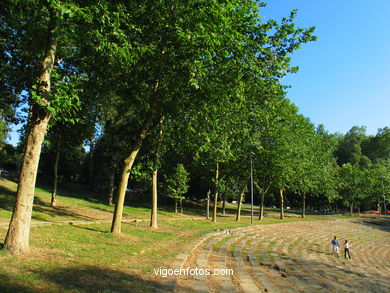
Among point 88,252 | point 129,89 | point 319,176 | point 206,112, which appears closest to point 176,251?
point 88,252

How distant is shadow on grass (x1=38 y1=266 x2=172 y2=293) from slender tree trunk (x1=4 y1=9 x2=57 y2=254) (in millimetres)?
1997

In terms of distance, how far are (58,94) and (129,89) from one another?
24.3 feet

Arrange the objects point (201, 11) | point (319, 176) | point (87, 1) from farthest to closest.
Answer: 1. point (319, 176)
2. point (201, 11)
3. point (87, 1)

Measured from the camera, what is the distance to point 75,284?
604 centimetres

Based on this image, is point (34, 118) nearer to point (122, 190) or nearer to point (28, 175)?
point (28, 175)

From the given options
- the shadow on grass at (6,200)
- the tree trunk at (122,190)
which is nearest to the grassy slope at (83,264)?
the tree trunk at (122,190)

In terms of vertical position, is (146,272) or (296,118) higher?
(296,118)

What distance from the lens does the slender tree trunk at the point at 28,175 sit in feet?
25.9

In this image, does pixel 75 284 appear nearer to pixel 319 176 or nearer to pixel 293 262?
pixel 293 262

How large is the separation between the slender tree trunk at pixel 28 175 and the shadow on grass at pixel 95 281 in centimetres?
200

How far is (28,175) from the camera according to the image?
814cm

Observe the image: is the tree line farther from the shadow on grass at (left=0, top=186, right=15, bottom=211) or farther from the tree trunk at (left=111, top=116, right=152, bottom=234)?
the shadow on grass at (left=0, top=186, right=15, bottom=211)

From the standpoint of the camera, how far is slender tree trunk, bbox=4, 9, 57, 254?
25.9 feet

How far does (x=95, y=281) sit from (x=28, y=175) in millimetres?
3787
